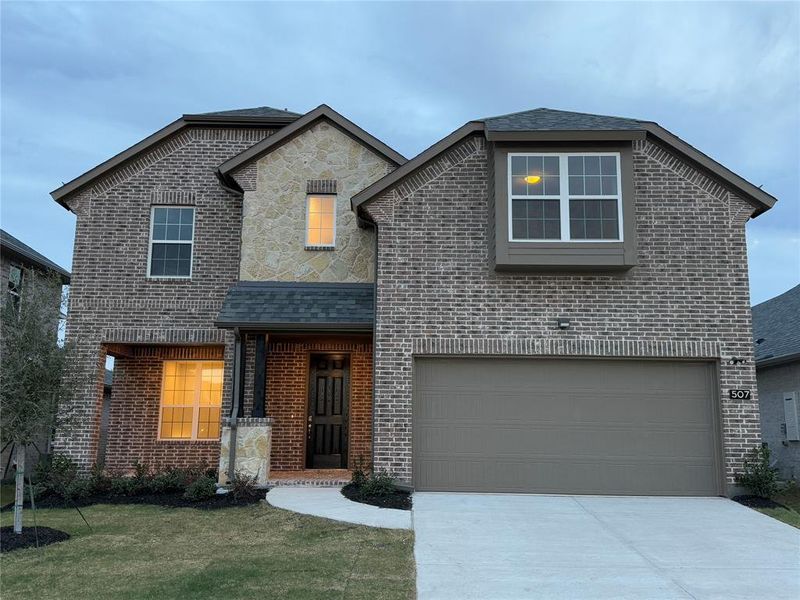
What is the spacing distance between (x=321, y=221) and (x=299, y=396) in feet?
11.6

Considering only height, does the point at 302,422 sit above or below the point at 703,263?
below

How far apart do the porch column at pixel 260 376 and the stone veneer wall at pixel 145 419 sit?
1.73 meters

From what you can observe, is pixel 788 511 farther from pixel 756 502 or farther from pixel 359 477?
pixel 359 477

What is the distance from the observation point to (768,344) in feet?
51.3

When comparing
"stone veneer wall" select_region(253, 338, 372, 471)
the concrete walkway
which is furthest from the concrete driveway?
"stone veneer wall" select_region(253, 338, 372, 471)

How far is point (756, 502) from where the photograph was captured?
32.7ft

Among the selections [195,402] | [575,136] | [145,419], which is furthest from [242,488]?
[575,136]

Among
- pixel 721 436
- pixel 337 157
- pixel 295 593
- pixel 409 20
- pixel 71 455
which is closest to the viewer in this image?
pixel 295 593

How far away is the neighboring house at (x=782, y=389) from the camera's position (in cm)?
1388

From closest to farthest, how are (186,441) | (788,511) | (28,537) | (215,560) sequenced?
(215,560) → (28,537) → (788,511) → (186,441)

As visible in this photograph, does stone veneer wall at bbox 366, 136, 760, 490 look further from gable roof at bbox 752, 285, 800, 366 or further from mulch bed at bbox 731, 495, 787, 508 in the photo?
gable roof at bbox 752, 285, 800, 366

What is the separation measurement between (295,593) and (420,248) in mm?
6655

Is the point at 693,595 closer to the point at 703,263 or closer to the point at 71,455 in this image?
the point at 703,263

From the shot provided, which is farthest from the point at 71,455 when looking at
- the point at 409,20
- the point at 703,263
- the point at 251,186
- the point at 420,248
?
the point at 409,20
